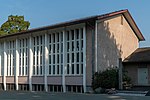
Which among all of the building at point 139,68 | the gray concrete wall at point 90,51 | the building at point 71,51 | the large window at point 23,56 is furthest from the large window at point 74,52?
the large window at point 23,56

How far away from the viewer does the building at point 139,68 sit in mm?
33188

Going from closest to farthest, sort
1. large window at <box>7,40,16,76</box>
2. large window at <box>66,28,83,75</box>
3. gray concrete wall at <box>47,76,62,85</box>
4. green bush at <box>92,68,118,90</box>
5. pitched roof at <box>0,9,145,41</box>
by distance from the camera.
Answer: green bush at <box>92,68,118,90</box>, pitched roof at <box>0,9,145,41</box>, large window at <box>66,28,83,75</box>, gray concrete wall at <box>47,76,62,85</box>, large window at <box>7,40,16,76</box>

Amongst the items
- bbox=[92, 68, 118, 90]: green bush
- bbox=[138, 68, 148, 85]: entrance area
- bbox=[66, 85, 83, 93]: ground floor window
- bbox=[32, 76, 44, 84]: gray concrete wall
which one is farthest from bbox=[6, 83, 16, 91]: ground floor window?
bbox=[138, 68, 148, 85]: entrance area

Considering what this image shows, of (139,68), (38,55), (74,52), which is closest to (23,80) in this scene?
(38,55)

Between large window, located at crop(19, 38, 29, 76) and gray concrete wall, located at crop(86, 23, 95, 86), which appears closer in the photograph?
gray concrete wall, located at crop(86, 23, 95, 86)

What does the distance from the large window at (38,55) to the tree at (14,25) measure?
21449 mm

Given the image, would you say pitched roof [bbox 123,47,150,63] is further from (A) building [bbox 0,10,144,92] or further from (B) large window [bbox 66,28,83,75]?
(B) large window [bbox 66,28,83,75]

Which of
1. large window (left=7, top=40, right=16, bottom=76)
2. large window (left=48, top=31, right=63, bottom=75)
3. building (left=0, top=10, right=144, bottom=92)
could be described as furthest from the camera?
large window (left=7, top=40, right=16, bottom=76)

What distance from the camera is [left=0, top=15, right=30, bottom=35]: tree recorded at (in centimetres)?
5775

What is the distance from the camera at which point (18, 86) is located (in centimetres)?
3884

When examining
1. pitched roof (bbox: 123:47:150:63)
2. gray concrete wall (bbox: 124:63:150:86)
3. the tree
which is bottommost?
gray concrete wall (bbox: 124:63:150:86)

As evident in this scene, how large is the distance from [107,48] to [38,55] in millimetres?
8547

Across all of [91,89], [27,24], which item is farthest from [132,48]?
[27,24]

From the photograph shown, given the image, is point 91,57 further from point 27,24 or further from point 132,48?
point 27,24
